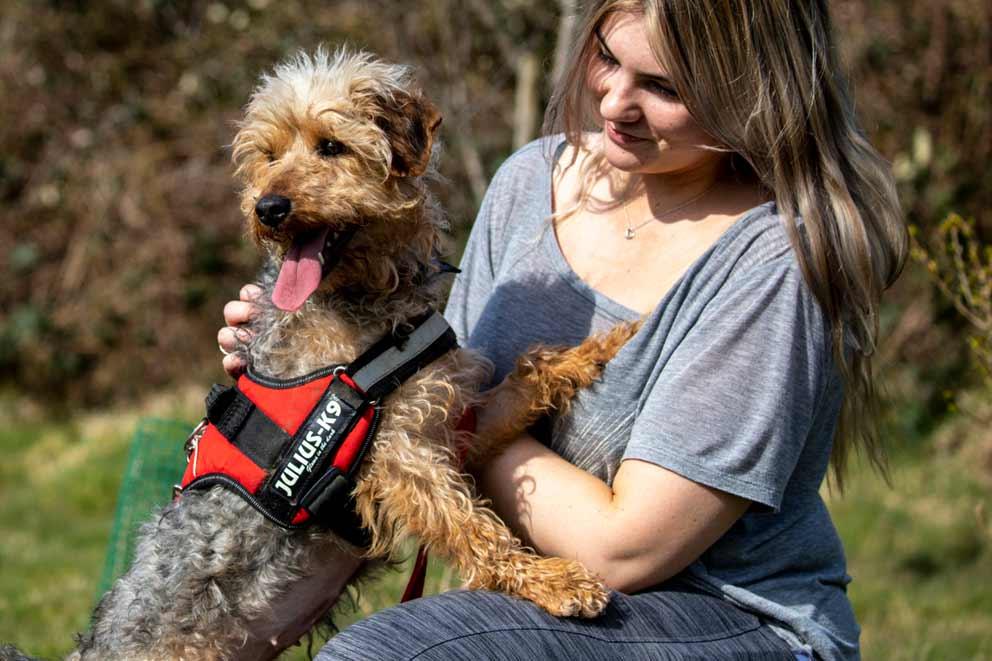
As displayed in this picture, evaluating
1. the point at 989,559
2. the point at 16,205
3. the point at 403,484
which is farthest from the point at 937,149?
the point at 16,205

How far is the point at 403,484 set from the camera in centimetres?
280

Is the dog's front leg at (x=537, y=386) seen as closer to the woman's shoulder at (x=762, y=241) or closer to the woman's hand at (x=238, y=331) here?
the woman's shoulder at (x=762, y=241)

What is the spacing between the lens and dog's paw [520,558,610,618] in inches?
103

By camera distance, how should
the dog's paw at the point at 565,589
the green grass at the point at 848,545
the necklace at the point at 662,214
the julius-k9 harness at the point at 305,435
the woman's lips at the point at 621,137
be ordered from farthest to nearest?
the green grass at the point at 848,545
the necklace at the point at 662,214
the woman's lips at the point at 621,137
the julius-k9 harness at the point at 305,435
the dog's paw at the point at 565,589

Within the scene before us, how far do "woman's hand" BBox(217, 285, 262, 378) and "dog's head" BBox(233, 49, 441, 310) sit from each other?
358 mm

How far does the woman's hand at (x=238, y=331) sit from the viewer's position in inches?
125

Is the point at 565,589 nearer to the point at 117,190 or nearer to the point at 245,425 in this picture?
the point at 245,425

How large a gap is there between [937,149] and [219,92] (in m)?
5.28

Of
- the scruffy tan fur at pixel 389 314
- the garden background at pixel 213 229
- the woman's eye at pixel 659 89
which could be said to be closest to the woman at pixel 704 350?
the woman's eye at pixel 659 89

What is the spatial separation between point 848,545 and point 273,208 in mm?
4844

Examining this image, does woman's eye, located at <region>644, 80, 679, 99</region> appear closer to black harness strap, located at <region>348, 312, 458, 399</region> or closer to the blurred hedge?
black harness strap, located at <region>348, 312, 458, 399</region>

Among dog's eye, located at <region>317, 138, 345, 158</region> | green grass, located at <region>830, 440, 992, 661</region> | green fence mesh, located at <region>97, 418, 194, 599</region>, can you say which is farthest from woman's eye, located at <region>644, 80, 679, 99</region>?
green grass, located at <region>830, 440, 992, 661</region>

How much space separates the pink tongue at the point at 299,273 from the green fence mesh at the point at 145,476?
1675mm

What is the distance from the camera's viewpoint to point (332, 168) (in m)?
2.84
